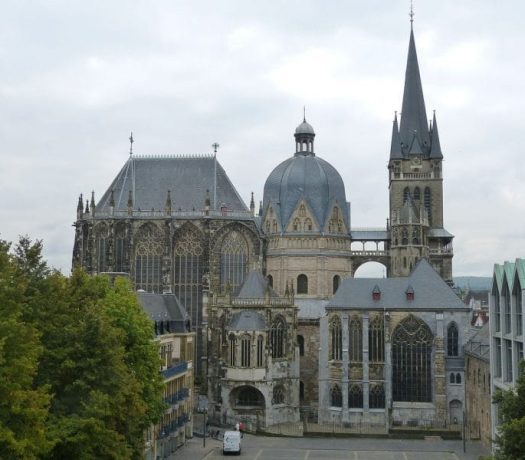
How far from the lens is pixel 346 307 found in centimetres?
7212

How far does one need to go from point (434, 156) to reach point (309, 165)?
16.5 meters

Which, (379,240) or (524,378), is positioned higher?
(379,240)

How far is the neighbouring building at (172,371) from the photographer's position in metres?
53.1

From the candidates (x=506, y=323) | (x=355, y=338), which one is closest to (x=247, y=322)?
(x=355, y=338)

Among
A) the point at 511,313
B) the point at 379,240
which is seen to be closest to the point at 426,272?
the point at 379,240

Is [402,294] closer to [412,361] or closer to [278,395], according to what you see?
[412,361]

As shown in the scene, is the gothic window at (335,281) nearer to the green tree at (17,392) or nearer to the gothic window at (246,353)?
the gothic window at (246,353)

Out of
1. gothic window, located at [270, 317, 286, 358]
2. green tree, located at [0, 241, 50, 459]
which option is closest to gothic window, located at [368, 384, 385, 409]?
gothic window, located at [270, 317, 286, 358]

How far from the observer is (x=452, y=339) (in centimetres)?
7038

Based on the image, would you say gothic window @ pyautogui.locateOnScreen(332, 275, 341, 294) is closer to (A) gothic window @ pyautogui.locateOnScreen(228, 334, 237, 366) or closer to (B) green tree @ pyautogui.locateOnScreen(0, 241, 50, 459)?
(A) gothic window @ pyautogui.locateOnScreen(228, 334, 237, 366)

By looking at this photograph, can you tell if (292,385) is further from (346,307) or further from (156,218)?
(156,218)

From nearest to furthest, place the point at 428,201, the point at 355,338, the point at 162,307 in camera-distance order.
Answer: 1. the point at 162,307
2. the point at 355,338
3. the point at 428,201

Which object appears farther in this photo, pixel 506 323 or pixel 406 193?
pixel 406 193

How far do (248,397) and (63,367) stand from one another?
40684 mm
